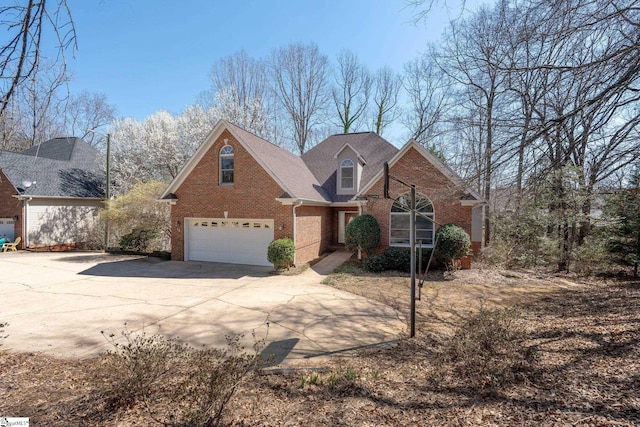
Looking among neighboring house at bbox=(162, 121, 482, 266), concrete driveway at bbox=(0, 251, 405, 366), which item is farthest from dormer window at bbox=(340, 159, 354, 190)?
concrete driveway at bbox=(0, 251, 405, 366)

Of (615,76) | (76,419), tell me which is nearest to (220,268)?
(76,419)

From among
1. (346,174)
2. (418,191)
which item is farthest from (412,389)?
(346,174)

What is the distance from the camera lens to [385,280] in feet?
35.8

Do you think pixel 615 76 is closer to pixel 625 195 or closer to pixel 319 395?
pixel 319 395

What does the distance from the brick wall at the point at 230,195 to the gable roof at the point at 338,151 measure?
459cm

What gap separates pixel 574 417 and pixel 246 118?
90.1 feet

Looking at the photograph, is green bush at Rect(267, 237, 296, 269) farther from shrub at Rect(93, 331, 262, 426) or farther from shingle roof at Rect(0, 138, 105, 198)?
shingle roof at Rect(0, 138, 105, 198)

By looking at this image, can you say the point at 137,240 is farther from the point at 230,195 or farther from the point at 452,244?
the point at 452,244

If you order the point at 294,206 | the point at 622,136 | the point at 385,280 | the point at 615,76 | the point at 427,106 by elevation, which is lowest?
the point at 385,280

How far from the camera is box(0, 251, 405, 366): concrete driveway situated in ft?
18.4

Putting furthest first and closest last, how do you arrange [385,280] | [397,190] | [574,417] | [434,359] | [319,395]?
[397,190], [385,280], [434,359], [319,395], [574,417]

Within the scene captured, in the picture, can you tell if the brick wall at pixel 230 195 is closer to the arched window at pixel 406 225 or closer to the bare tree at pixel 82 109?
the bare tree at pixel 82 109

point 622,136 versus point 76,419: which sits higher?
point 622,136

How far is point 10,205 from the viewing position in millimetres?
19359
